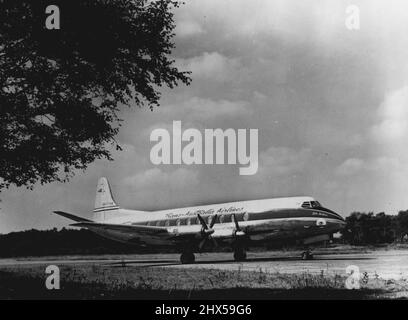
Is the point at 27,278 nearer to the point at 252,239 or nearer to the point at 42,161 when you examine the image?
the point at 42,161

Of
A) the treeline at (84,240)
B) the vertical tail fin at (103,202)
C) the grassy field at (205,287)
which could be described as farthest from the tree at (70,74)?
the vertical tail fin at (103,202)

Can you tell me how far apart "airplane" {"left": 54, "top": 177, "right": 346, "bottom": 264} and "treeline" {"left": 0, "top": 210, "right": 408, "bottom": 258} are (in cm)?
567

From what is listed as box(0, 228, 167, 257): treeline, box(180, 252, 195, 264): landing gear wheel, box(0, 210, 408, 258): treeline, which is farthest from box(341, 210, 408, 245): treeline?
box(0, 228, 167, 257): treeline

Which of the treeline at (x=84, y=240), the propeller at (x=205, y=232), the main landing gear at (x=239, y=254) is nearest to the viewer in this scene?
the propeller at (x=205, y=232)

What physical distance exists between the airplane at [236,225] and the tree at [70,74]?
4.98m

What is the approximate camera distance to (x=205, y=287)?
16656 mm

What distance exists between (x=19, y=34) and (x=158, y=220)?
16510mm

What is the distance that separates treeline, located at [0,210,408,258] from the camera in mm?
32781

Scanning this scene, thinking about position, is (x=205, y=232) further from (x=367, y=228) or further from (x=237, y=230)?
(x=367, y=228)

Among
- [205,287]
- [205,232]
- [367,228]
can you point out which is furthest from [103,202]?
[205,287]

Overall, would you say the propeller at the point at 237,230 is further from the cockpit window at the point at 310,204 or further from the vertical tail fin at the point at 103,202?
the vertical tail fin at the point at 103,202

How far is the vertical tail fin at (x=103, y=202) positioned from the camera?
36.5 metres

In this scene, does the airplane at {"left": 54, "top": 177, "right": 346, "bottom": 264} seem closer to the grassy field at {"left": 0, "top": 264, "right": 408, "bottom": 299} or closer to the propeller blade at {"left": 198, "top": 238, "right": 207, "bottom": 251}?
the propeller blade at {"left": 198, "top": 238, "right": 207, "bottom": 251}
